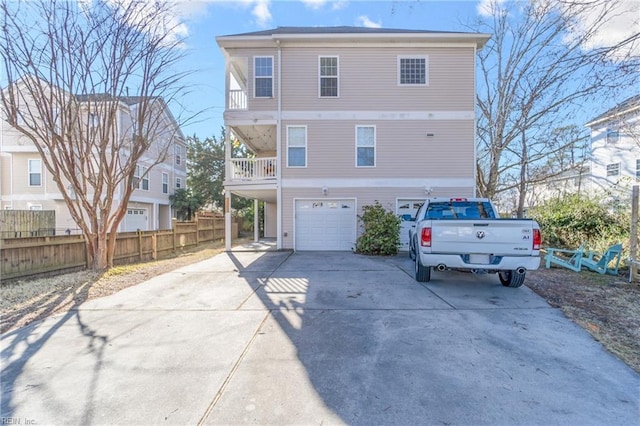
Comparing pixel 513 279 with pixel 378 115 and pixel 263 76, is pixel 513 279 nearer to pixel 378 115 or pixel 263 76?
pixel 378 115

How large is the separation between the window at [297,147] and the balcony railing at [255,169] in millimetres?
722

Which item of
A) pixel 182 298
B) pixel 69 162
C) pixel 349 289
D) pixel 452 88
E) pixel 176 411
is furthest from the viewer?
pixel 452 88

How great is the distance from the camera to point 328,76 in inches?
463

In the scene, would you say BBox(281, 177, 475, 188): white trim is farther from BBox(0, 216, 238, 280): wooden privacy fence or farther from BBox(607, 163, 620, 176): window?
BBox(607, 163, 620, 176): window

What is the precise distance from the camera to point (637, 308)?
467 cm

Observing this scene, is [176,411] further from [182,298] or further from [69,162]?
[69,162]

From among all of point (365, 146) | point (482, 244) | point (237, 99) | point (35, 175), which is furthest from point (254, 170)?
point (35, 175)

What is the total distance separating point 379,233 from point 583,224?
701 cm

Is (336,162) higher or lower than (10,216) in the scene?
higher

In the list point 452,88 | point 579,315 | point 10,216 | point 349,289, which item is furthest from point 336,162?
point 10,216

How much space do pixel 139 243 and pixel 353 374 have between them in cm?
1003

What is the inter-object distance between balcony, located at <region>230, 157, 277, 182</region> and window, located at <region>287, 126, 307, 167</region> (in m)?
0.72

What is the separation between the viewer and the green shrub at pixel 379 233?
10453 mm

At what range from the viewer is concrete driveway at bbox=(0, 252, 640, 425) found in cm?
233
